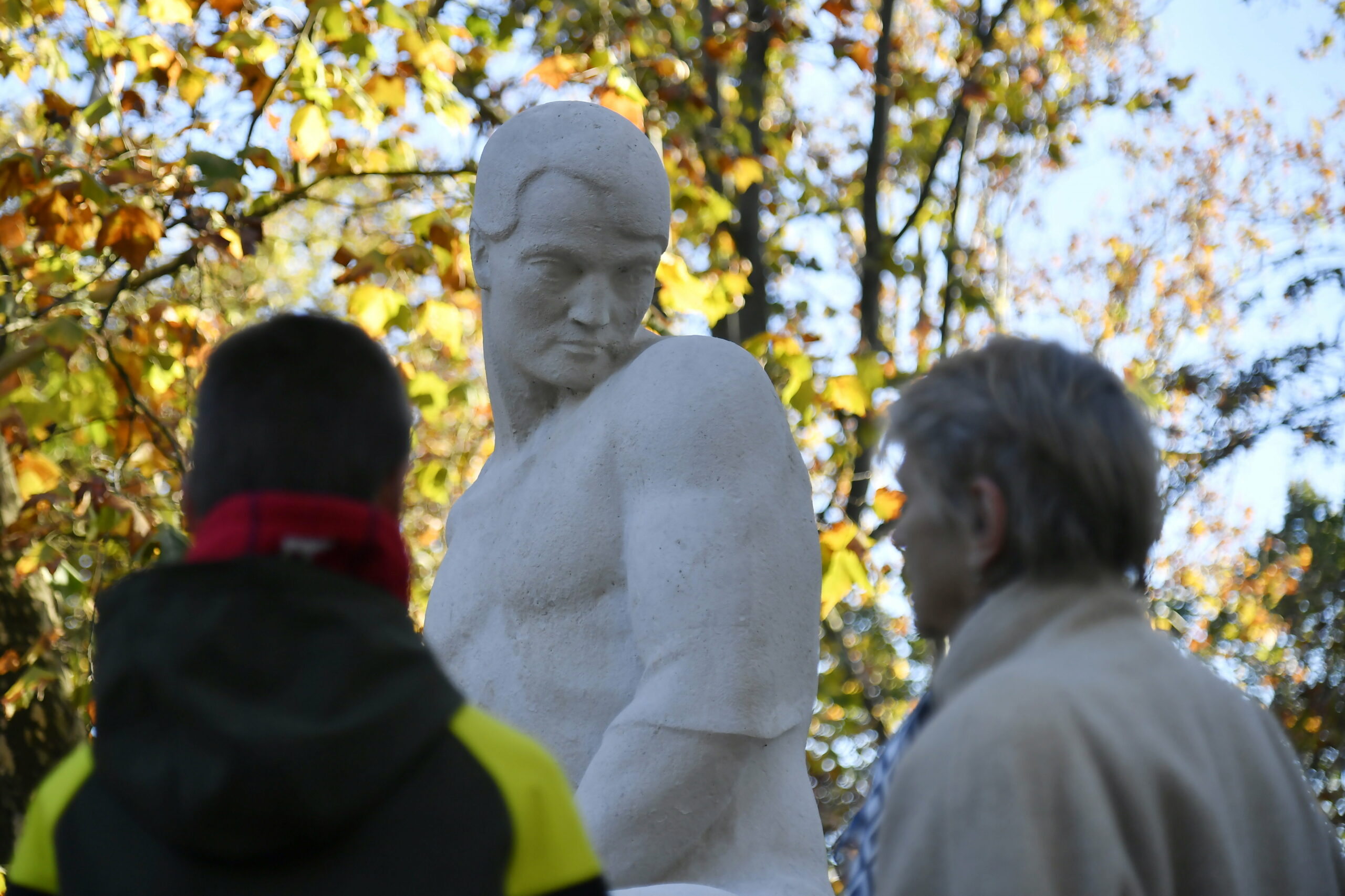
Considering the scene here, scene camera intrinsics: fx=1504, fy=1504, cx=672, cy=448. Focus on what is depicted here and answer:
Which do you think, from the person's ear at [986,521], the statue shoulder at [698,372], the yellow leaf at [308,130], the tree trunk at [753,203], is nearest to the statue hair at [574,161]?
the statue shoulder at [698,372]

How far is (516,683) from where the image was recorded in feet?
9.44

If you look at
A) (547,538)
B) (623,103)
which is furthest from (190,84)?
(547,538)

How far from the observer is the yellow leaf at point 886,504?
6.32 meters

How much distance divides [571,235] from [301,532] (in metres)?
1.58

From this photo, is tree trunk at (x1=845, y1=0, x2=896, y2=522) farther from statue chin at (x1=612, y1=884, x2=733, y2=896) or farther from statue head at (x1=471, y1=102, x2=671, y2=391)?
statue chin at (x1=612, y1=884, x2=733, y2=896)

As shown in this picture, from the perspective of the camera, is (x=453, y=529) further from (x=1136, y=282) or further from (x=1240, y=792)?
(x=1136, y=282)

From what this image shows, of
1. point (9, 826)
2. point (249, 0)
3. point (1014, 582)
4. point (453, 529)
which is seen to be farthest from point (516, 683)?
point (249, 0)

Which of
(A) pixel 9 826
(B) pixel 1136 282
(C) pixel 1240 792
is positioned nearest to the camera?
(C) pixel 1240 792

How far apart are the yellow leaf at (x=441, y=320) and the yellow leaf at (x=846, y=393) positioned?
1489 mm

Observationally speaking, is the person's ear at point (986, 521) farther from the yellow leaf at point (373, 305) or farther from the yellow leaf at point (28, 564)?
the yellow leaf at point (28, 564)

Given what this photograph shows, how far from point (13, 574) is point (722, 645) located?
4.24 meters

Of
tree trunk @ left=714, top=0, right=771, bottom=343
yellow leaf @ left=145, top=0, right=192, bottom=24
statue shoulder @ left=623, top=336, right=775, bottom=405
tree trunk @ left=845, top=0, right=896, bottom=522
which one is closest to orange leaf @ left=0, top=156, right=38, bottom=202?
yellow leaf @ left=145, top=0, right=192, bottom=24

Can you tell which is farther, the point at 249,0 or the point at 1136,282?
the point at 1136,282

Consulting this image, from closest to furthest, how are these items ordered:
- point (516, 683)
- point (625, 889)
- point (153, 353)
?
1. point (625, 889)
2. point (516, 683)
3. point (153, 353)
